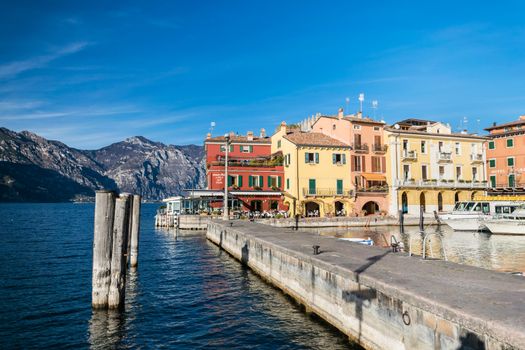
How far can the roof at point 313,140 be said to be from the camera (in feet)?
174

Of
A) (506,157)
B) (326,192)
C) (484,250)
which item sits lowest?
(484,250)

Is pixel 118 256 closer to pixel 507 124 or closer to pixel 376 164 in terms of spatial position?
pixel 376 164

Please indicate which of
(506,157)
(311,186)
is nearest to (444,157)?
(506,157)

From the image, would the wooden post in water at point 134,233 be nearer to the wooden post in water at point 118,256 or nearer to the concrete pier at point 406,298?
the wooden post in water at point 118,256

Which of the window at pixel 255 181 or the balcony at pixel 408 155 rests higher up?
the balcony at pixel 408 155

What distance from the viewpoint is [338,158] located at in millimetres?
54094

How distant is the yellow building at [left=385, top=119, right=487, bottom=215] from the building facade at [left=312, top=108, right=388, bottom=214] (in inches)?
43.1

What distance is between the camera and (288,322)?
41.4 ft

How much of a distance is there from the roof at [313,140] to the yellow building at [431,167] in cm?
808

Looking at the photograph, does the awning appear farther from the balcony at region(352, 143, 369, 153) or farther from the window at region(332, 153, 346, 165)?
the window at region(332, 153, 346, 165)

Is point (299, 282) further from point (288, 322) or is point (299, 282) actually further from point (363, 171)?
point (363, 171)

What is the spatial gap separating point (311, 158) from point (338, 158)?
4.13 meters

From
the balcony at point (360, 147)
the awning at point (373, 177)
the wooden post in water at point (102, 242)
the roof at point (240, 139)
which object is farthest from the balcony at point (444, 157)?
the wooden post in water at point (102, 242)

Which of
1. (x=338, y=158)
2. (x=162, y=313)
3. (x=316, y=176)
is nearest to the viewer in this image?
(x=162, y=313)
